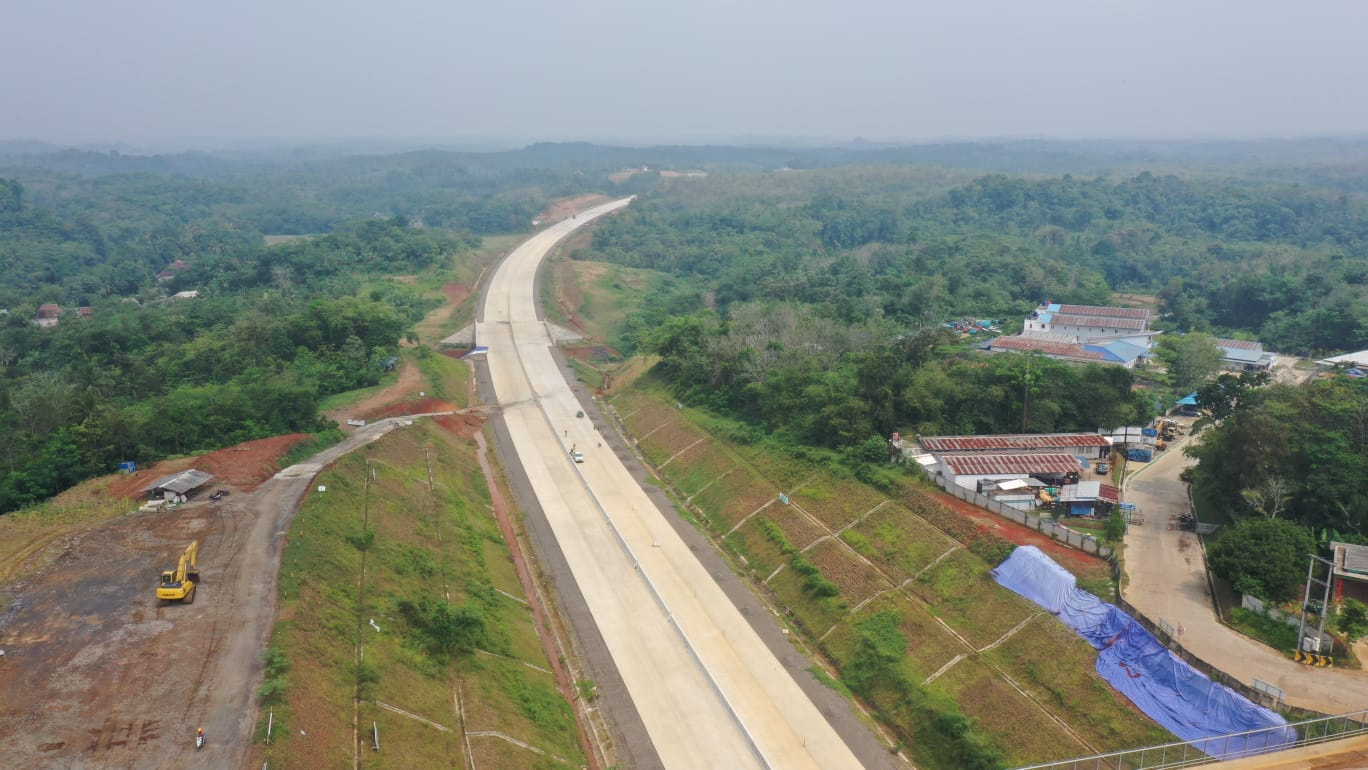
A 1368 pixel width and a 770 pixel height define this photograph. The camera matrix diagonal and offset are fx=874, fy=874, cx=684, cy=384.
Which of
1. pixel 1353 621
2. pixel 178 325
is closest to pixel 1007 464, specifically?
pixel 1353 621

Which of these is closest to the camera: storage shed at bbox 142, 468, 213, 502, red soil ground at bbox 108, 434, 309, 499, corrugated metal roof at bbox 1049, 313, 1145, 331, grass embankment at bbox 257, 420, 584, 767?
grass embankment at bbox 257, 420, 584, 767

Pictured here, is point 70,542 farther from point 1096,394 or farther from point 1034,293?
A: point 1034,293

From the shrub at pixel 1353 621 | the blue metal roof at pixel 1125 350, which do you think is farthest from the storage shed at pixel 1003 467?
the blue metal roof at pixel 1125 350

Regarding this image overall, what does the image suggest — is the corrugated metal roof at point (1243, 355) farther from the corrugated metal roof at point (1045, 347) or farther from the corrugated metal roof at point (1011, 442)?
the corrugated metal roof at point (1011, 442)

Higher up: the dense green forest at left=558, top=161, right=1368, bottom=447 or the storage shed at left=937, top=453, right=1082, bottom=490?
the dense green forest at left=558, top=161, right=1368, bottom=447

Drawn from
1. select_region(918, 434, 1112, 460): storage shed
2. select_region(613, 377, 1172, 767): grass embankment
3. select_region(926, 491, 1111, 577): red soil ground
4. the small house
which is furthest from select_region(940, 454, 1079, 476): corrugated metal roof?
the small house

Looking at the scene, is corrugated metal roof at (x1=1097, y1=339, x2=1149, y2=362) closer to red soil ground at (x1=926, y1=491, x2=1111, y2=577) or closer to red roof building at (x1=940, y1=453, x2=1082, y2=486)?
red roof building at (x1=940, y1=453, x2=1082, y2=486)

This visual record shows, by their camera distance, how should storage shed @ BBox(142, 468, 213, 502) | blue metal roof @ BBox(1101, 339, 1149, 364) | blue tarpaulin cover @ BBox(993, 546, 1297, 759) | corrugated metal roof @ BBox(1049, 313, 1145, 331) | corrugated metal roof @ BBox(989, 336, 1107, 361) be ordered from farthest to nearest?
1. corrugated metal roof @ BBox(1049, 313, 1145, 331)
2. blue metal roof @ BBox(1101, 339, 1149, 364)
3. corrugated metal roof @ BBox(989, 336, 1107, 361)
4. storage shed @ BBox(142, 468, 213, 502)
5. blue tarpaulin cover @ BBox(993, 546, 1297, 759)
